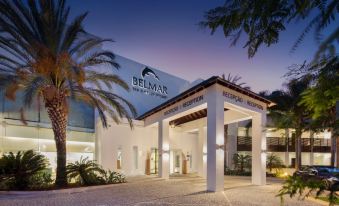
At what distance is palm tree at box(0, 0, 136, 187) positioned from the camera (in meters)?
16.8

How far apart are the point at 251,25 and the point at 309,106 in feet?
2.33

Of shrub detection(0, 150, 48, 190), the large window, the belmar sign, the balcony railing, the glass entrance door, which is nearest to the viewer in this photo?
shrub detection(0, 150, 48, 190)

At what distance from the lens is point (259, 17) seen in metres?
2.50

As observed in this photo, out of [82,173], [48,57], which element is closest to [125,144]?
[82,173]

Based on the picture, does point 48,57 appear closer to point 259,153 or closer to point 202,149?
point 259,153

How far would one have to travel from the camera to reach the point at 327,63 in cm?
226

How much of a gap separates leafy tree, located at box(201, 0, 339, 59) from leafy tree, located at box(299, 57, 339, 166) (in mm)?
313

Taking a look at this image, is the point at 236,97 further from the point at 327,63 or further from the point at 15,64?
the point at 327,63

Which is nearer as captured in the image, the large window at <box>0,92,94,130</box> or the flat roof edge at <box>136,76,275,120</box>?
the large window at <box>0,92,94,130</box>

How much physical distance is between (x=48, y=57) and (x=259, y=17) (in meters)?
16.2

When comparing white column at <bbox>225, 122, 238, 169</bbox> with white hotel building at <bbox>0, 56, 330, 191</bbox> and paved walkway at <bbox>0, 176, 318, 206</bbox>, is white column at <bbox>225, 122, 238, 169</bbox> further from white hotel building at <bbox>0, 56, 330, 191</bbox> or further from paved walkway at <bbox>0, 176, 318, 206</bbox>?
paved walkway at <bbox>0, 176, 318, 206</bbox>

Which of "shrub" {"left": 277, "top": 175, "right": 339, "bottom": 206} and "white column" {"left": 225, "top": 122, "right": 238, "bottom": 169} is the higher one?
"shrub" {"left": 277, "top": 175, "right": 339, "bottom": 206}

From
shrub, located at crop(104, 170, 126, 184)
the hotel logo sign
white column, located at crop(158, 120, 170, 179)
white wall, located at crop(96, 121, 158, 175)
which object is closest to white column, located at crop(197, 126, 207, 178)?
white column, located at crop(158, 120, 170, 179)

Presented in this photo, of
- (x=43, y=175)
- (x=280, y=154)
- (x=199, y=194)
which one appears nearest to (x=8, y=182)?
(x=43, y=175)
